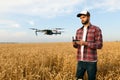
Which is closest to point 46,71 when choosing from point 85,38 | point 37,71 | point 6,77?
point 37,71

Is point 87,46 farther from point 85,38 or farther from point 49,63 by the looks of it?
point 49,63

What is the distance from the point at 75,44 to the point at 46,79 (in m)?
1.46

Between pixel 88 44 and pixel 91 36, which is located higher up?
pixel 91 36

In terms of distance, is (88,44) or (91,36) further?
(91,36)

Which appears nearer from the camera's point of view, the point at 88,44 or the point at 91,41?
the point at 88,44

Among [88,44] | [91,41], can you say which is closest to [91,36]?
[91,41]

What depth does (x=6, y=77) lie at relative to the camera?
670 centimetres

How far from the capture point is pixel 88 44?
618cm

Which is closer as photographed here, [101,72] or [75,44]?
[75,44]

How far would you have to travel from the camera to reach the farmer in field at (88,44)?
20.3 feet

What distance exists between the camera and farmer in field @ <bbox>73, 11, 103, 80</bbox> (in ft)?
20.3

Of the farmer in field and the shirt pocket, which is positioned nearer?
the farmer in field

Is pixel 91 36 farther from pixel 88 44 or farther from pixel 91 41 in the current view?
pixel 88 44

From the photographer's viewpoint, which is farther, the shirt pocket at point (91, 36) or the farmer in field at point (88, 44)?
the shirt pocket at point (91, 36)
